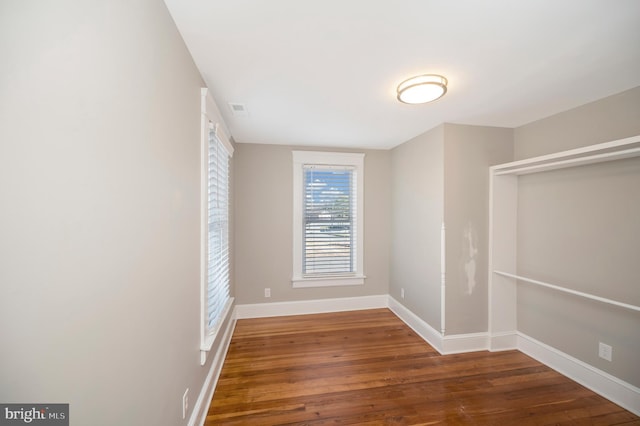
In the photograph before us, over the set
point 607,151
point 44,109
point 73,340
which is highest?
point 607,151

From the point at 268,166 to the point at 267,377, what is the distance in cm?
254

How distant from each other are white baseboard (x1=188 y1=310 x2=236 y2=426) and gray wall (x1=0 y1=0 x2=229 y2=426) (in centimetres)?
43

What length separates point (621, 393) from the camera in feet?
6.04

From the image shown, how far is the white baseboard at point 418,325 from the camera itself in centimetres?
266

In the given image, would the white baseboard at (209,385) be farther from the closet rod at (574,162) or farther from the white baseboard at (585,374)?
the closet rod at (574,162)

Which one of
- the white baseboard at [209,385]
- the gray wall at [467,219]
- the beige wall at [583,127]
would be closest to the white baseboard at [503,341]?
the gray wall at [467,219]

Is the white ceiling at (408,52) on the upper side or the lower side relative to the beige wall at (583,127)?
upper

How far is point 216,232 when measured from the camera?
2168mm

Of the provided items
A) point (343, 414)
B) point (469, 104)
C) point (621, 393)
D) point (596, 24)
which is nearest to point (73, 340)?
point (343, 414)

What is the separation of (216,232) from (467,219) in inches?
102

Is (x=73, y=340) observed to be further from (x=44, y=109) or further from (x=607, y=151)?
(x=607, y=151)

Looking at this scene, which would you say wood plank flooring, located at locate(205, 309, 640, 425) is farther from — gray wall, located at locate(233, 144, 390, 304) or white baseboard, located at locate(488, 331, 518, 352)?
gray wall, located at locate(233, 144, 390, 304)

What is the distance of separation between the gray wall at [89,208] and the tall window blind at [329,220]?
2422 mm

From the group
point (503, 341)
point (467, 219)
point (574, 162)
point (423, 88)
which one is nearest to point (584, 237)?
point (574, 162)
